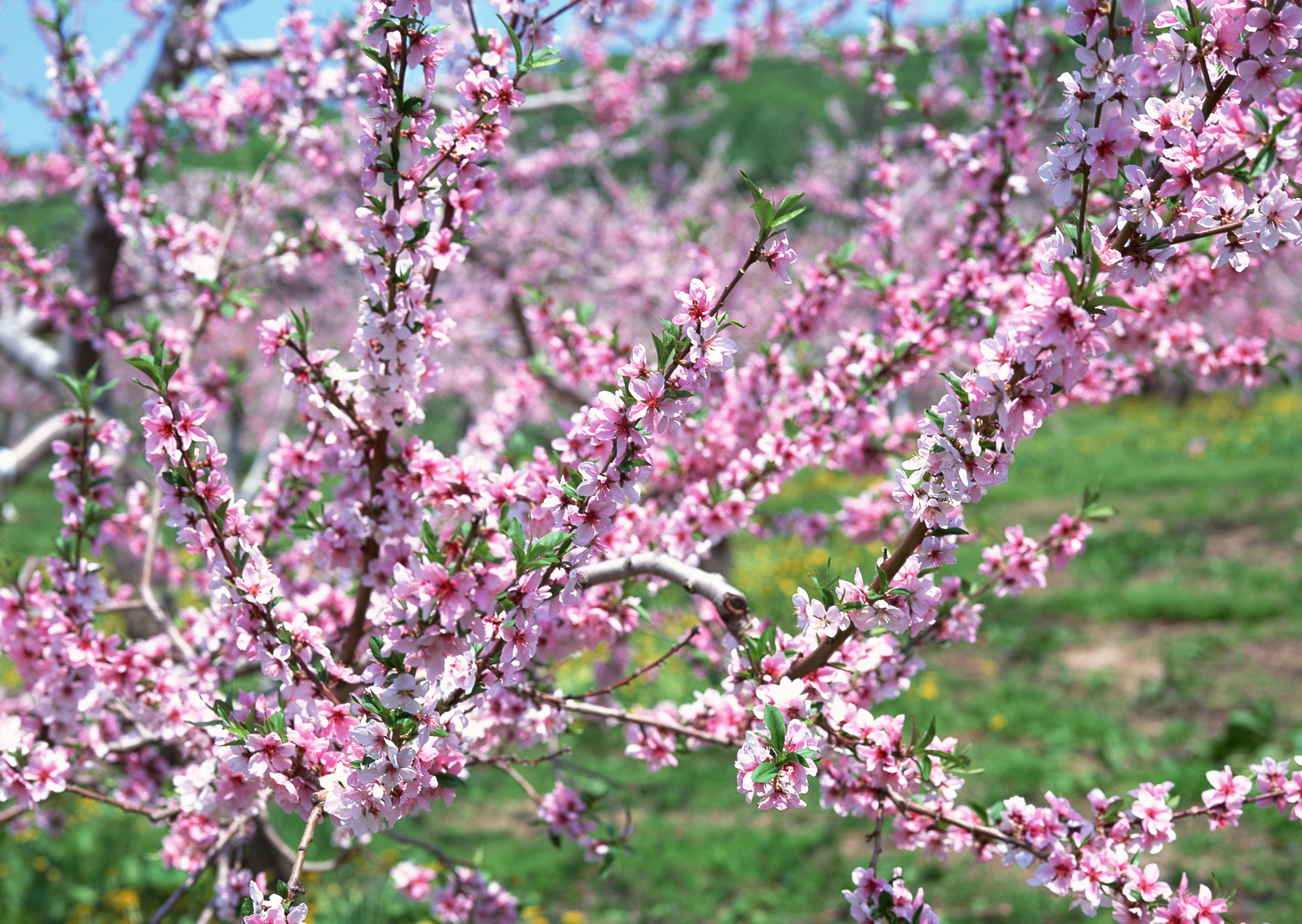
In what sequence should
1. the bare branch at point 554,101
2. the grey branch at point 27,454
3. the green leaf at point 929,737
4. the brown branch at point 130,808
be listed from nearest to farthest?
the green leaf at point 929,737 < the brown branch at point 130,808 < the grey branch at point 27,454 < the bare branch at point 554,101

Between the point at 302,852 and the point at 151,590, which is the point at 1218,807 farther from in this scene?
the point at 151,590

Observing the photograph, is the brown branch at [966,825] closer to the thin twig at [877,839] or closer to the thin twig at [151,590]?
the thin twig at [877,839]

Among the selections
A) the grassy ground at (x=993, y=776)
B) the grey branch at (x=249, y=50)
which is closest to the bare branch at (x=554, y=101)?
the grey branch at (x=249, y=50)

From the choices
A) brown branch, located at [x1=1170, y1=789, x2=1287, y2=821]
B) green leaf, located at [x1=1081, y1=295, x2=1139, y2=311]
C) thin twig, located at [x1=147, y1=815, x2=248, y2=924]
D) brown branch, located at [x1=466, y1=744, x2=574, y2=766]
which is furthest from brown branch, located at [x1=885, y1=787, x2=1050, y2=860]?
thin twig, located at [x1=147, y1=815, x2=248, y2=924]

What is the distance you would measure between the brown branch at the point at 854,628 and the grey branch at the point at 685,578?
14cm

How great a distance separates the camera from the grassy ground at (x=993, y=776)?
4391mm

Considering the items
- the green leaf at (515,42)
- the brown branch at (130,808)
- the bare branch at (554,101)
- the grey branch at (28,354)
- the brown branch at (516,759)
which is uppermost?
the bare branch at (554,101)

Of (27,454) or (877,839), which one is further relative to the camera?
(27,454)

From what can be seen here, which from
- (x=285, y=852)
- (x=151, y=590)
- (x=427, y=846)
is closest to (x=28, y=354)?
Answer: (x=151, y=590)

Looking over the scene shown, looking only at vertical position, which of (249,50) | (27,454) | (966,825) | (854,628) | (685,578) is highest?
(249,50)

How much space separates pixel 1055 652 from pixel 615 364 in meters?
5.61

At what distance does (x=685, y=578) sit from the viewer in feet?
6.37

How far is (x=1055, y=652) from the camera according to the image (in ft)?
23.1

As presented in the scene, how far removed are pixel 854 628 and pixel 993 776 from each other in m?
4.31
